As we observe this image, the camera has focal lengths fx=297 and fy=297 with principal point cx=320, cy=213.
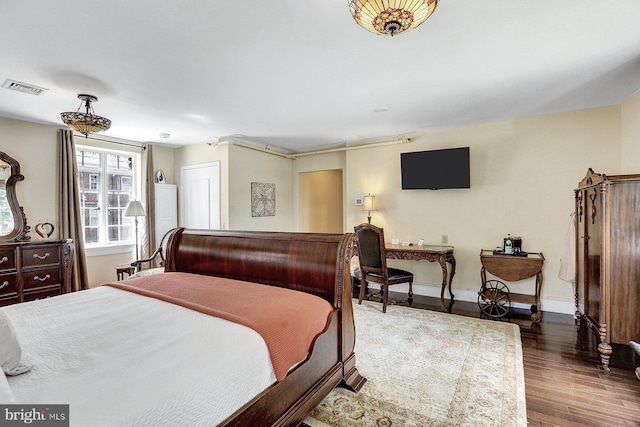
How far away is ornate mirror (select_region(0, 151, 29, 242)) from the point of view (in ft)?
12.0

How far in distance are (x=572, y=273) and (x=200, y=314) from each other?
4130 millimetres

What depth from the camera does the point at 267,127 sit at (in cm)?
432

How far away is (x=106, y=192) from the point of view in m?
4.84

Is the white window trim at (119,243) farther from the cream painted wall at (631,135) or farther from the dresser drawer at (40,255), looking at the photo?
the cream painted wall at (631,135)

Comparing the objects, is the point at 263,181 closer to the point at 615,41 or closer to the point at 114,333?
the point at 114,333

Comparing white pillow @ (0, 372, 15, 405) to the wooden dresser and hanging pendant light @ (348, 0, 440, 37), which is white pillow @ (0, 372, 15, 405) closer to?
hanging pendant light @ (348, 0, 440, 37)

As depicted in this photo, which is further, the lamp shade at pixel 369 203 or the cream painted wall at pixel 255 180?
the cream painted wall at pixel 255 180

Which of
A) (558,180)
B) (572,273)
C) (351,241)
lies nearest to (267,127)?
(351,241)

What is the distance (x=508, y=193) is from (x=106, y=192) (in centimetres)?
609

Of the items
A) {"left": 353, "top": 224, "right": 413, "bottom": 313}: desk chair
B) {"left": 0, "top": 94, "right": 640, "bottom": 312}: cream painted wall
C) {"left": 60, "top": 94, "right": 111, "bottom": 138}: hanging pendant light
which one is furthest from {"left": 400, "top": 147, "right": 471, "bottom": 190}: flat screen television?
{"left": 60, "top": 94, "right": 111, "bottom": 138}: hanging pendant light

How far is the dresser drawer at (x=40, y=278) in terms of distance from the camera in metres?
3.43

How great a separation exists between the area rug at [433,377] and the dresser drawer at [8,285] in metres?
3.71

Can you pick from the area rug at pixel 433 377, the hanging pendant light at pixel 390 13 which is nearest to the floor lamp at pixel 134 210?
the area rug at pixel 433 377

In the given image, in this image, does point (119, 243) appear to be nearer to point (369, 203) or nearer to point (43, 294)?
point (43, 294)
